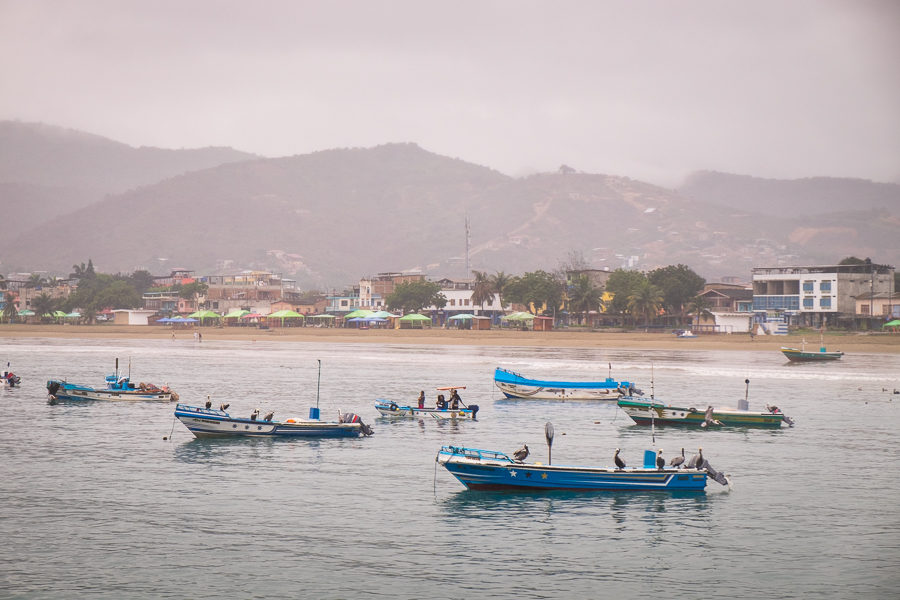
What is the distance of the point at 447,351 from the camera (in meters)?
117

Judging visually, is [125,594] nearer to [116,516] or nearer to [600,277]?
[116,516]

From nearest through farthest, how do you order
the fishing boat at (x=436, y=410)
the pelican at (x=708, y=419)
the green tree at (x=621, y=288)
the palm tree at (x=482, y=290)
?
the pelican at (x=708, y=419), the fishing boat at (x=436, y=410), the green tree at (x=621, y=288), the palm tree at (x=482, y=290)

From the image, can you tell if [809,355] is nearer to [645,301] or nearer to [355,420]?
[645,301]

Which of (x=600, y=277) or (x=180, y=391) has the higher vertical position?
(x=600, y=277)

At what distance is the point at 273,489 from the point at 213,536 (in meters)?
6.34

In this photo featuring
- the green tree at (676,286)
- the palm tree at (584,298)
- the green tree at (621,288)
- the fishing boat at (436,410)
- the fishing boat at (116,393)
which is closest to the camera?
the fishing boat at (436,410)

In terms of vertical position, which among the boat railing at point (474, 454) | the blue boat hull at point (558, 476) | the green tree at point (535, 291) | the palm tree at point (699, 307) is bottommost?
the blue boat hull at point (558, 476)

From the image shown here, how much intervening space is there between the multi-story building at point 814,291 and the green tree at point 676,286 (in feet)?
36.0

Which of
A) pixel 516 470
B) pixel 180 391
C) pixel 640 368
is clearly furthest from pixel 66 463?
pixel 640 368

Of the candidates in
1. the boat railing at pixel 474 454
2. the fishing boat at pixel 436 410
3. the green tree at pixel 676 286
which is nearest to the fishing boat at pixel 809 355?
the green tree at pixel 676 286

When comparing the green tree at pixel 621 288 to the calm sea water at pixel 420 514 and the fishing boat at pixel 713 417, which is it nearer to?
the calm sea water at pixel 420 514

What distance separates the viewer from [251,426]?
1802 inches

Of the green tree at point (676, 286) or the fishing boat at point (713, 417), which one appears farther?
the green tree at point (676, 286)

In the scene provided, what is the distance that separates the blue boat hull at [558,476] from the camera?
3447 centimetres
